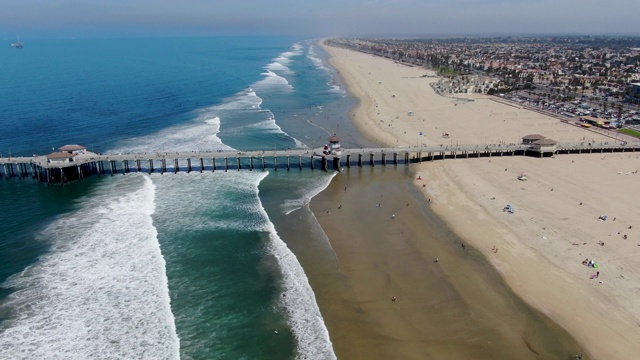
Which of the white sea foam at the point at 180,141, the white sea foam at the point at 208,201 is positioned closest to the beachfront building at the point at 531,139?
the white sea foam at the point at 208,201

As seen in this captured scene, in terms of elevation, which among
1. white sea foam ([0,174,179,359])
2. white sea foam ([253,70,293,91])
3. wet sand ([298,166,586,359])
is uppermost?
white sea foam ([253,70,293,91])

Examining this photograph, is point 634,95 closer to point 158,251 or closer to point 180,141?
point 180,141

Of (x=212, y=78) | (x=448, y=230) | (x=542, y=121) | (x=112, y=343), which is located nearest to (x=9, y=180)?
(x=112, y=343)

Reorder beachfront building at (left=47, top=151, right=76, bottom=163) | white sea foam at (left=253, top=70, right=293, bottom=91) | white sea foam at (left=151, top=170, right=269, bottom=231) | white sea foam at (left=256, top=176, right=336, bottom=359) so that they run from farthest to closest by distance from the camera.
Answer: white sea foam at (left=253, top=70, right=293, bottom=91) → beachfront building at (left=47, top=151, right=76, bottom=163) → white sea foam at (left=151, top=170, right=269, bottom=231) → white sea foam at (left=256, top=176, right=336, bottom=359)

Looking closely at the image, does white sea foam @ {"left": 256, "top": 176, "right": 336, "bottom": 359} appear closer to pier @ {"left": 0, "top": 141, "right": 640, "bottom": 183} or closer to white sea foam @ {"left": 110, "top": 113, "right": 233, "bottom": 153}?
pier @ {"left": 0, "top": 141, "right": 640, "bottom": 183}

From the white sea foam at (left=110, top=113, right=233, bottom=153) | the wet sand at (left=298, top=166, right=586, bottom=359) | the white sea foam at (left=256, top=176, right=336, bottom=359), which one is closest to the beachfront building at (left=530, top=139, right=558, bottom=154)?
the wet sand at (left=298, top=166, right=586, bottom=359)

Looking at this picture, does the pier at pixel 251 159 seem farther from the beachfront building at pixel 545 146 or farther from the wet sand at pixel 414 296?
the wet sand at pixel 414 296

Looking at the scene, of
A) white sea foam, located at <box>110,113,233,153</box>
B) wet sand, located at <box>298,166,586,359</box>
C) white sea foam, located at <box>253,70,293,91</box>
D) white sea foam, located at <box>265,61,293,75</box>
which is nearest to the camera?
wet sand, located at <box>298,166,586,359</box>
